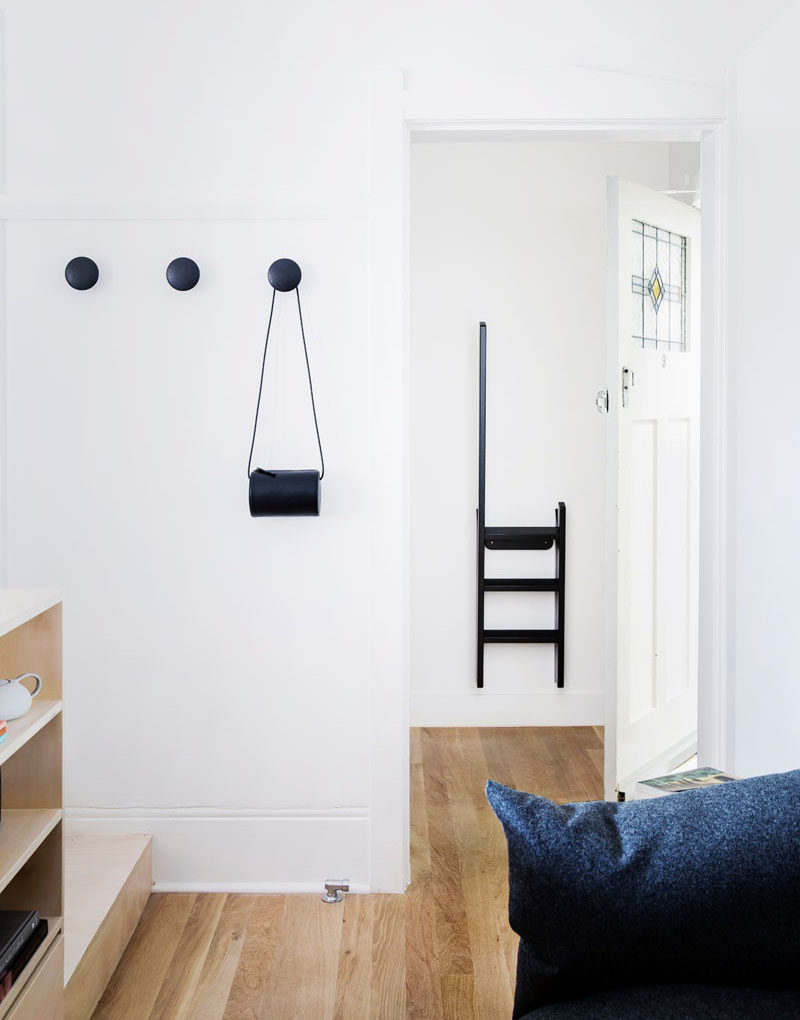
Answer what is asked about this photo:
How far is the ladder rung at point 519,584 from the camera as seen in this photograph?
148 inches

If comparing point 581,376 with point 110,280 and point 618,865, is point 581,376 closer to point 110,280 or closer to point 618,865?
point 110,280

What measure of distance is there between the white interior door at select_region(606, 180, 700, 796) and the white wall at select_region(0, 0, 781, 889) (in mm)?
636

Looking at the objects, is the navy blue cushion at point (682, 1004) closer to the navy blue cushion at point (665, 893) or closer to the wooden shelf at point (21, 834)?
the navy blue cushion at point (665, 893)

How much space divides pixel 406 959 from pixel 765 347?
167cm

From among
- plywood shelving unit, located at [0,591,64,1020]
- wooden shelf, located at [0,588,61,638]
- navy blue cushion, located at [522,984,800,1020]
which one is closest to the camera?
navy blue cushion, located at [522,984,800,1020]

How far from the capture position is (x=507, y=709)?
151 inches

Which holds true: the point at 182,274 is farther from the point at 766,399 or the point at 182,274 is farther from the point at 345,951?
the point at 345,951

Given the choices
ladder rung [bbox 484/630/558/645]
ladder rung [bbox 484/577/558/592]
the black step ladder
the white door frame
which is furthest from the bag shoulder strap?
ladder rung [bbox 484/630/558/645]

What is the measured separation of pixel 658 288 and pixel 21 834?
7.89 feet

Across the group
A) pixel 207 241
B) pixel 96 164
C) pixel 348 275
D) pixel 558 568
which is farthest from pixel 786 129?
pixel 558 568

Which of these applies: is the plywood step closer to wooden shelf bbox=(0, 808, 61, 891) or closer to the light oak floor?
the light oak floor

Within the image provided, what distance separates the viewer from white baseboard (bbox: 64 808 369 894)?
8.00ft

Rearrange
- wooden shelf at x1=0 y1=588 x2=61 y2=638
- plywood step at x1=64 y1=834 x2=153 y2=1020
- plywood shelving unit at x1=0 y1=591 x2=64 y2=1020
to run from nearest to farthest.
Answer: wooden shelf at x1=0 y1=588 x2=61 y2=638
plywood shelving unit at x1=0 y1=591 x2=64 y2=1020
plywood step at x1=64 y1=834 x2=153 y2=1020

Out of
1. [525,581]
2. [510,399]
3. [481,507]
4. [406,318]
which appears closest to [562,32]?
[406,318]
